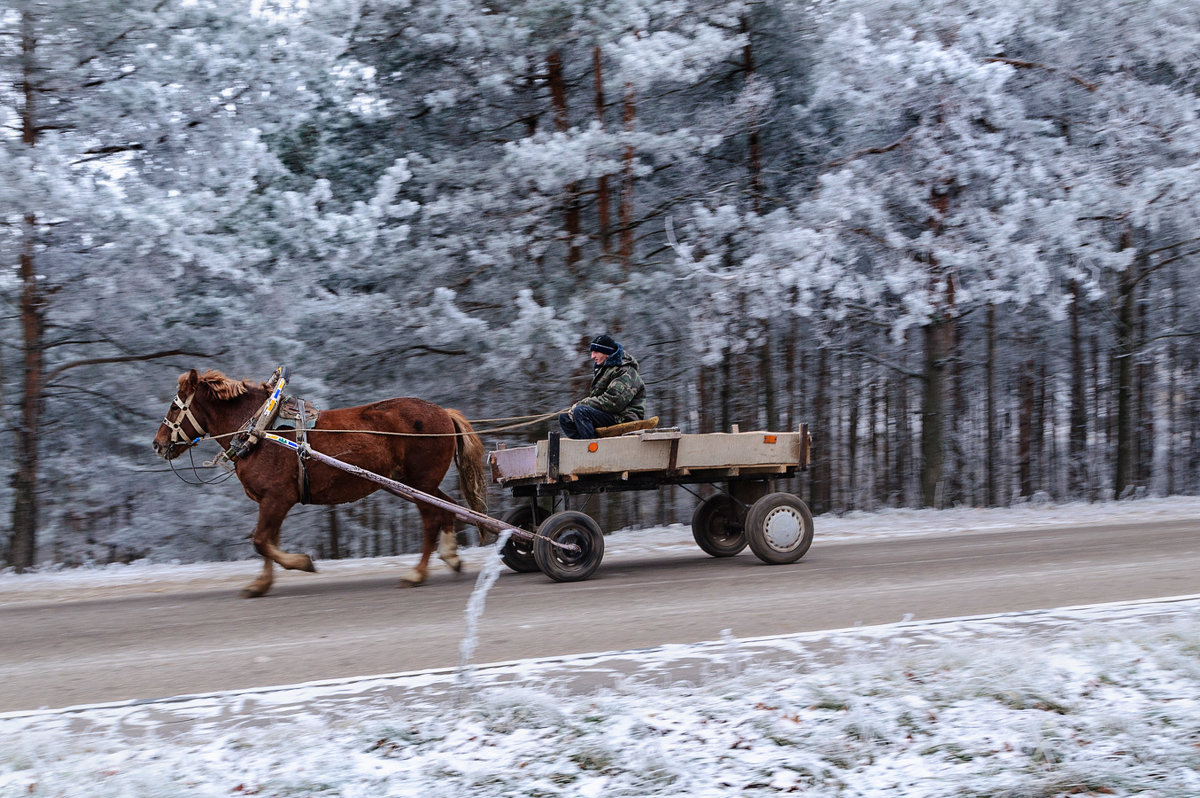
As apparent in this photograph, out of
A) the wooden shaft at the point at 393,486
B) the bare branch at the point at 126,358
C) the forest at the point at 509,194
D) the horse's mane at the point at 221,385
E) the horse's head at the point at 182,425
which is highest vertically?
the forest at the point at 509,194

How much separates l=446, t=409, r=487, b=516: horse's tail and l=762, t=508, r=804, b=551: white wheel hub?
2822mm

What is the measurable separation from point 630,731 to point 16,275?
39.7ft

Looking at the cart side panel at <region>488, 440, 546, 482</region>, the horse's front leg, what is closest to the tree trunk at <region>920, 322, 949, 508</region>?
the cart side panel at <region>488, 440, 546, 482</region>

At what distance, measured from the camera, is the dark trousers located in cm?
962

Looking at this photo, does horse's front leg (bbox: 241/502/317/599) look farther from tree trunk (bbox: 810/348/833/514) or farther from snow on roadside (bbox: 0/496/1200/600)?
tree trunk (bbox: 810/348/833/514)

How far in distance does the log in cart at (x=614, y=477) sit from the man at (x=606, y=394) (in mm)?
297

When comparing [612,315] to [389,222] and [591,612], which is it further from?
[591,612]

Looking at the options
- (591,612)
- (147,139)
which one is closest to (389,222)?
(147,139)

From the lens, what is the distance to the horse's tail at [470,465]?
1067 centimetres

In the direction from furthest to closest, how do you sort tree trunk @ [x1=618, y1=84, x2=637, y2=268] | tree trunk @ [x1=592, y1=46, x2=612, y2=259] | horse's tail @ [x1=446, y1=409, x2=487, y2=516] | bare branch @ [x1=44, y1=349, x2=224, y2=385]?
tree trunk @ [x1=592, y1=46, x2=612, y2=259], tree trunk @ [x1=618, y1=84, x2=637, y2=268], bare branch @ [x1=44, y1=349, x2=224, y2=385], horse's tail @ [x1=446, y1=409, x2=487, y2=516]

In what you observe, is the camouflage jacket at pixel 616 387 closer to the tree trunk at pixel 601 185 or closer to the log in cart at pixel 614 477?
the log in cart at pixel 614 477

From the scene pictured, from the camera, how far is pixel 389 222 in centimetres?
1556

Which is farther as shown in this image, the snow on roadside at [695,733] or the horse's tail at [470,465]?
the horse's tail at [470,465]

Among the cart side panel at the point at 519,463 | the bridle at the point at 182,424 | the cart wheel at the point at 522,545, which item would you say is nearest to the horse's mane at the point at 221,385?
the bridle at the point at 182,424
